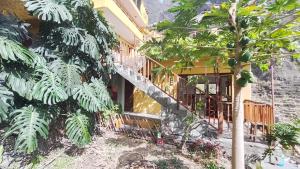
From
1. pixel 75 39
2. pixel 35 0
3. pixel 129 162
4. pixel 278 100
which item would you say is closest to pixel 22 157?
pixel 129 162

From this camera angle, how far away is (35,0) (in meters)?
4.59

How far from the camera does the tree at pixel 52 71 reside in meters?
4.11

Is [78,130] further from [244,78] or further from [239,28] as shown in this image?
[239,28]

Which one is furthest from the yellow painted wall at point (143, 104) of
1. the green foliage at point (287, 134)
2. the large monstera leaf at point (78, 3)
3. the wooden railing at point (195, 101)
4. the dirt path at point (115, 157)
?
the large monstera leaf at point (78, 3)

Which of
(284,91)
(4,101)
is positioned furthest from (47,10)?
(284,91)

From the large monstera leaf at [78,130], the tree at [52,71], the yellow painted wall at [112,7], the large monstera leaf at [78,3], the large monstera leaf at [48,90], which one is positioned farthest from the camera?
the yellow painted wall at [112,7]

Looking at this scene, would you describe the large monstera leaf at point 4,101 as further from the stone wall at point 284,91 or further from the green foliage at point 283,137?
the stone wall at point 284,91

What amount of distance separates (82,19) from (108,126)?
142 inches

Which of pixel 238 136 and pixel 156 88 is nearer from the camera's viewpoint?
pixel 238 136

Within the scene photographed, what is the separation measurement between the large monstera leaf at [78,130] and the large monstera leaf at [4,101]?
1248 mm

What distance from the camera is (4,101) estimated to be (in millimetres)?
3986

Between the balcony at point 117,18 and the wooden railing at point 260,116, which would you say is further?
the balcony at point 117,18

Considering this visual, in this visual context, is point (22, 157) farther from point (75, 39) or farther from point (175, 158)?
point (175, 158)

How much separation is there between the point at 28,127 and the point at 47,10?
2.33m
